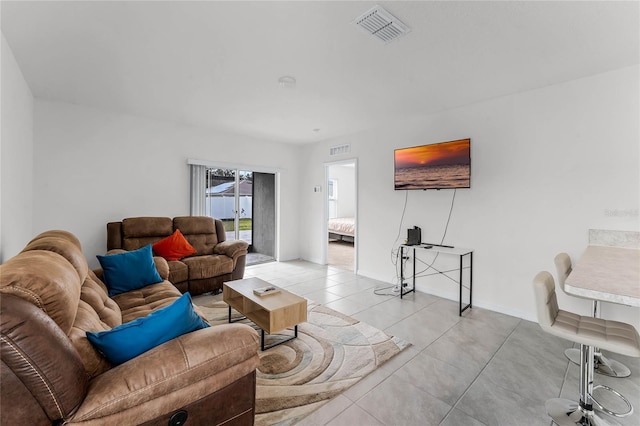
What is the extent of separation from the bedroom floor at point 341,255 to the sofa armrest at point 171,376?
4.26 meters

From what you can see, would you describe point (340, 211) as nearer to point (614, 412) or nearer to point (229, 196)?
point (229, 196)

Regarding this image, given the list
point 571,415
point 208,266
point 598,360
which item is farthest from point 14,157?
point 598,360

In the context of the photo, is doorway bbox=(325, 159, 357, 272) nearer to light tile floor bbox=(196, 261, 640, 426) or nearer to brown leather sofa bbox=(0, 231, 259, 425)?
light tile floor bbox=(196, 261, 640, 426)

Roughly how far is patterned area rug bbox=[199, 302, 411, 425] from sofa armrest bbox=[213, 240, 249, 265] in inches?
43.6

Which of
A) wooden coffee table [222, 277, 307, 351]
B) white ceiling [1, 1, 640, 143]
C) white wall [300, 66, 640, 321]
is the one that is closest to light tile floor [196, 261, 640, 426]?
white wall [300, 66, 640, 321]

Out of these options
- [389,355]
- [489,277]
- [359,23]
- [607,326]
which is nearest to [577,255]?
[489,277]

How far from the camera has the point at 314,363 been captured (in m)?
2.33

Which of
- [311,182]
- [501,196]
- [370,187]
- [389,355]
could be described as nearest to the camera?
A: [389,355]

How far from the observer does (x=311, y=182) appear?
607cm

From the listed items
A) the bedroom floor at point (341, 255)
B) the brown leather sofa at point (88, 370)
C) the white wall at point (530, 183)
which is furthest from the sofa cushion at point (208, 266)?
the white wall at point (530, 183)

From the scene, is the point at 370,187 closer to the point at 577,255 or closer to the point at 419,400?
the point at 577,255

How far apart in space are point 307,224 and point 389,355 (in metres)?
4.02

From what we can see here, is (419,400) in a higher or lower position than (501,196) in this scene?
lower

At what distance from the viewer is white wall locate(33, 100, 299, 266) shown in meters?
3.58
